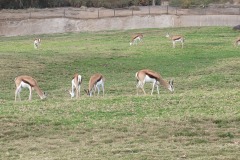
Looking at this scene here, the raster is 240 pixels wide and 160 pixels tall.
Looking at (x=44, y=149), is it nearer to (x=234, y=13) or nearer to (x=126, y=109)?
(x=126, y=109)

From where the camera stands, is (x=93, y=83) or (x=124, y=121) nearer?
(x=124, y=121)

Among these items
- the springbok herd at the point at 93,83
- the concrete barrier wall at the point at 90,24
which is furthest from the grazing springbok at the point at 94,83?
the concrete barrier wall at the point at 90,24

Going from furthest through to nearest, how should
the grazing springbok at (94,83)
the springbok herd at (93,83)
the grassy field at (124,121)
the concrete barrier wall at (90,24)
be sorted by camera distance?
the concrete barrier wall at (90,24), the grazing springbok at (94,83), the springbok herd at (93,83), the grassy field at (124,121)

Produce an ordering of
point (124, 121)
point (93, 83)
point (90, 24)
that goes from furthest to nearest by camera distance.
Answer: point (90, 24), point (93, 83), point (124, 121)

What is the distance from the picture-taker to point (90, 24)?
6178 cm

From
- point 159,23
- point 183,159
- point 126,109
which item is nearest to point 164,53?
point 126,109

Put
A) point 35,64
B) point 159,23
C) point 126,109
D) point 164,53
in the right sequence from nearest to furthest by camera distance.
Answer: point 126,109
point 35,64
point 164,53
point 159,23

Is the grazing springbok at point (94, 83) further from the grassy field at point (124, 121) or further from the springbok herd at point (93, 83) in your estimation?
the grassy field at point (124, 121)

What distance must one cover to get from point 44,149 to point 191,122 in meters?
3.43

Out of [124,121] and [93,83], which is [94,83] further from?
[124,121]

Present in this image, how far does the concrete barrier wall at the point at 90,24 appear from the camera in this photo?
6072 centimetres

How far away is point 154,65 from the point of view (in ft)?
101

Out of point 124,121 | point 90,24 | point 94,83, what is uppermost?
point 124,121

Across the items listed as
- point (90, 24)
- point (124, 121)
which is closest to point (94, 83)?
point (124, 121)
